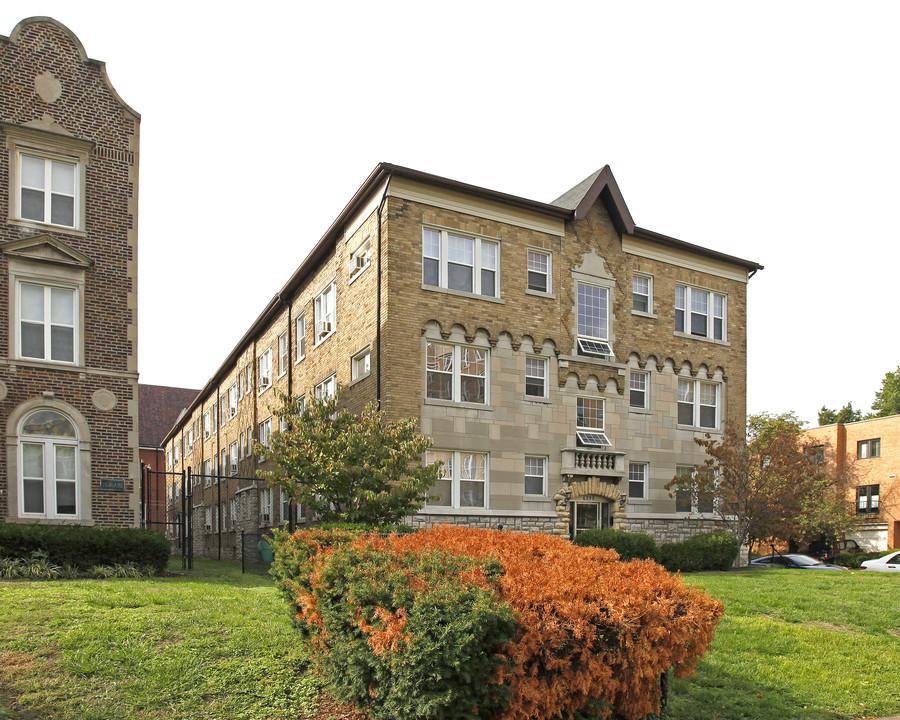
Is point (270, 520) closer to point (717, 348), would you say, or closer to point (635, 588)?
point (717, 348)

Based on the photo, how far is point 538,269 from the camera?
81.6 feet

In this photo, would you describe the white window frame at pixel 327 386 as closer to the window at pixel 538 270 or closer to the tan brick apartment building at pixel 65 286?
the window at pixel 538 270

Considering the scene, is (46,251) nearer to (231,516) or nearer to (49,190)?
(49,190)

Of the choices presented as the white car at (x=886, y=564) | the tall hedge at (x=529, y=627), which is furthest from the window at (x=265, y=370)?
the tall hedge at (x=529, y=627)

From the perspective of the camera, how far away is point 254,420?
3538 centimetres

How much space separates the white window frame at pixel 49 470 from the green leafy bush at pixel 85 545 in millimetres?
1883

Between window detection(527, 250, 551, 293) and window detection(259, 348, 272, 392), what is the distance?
13980 mm

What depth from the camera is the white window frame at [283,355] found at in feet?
105

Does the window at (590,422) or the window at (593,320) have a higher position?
the window at (593,320)

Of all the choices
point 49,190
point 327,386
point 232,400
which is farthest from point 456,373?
point 232,400

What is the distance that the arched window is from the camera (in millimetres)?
18406

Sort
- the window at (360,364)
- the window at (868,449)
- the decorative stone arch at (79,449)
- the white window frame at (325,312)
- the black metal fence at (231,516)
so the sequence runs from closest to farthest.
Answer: the decorative stone arch at (79,449)
the window at (360,364)
the black metal fence at (231,516)
the white window frame at (325,312)
the window at (868,449)

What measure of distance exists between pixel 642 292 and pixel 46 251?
1831 cm

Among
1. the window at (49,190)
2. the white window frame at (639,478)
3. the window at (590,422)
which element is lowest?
the white window frame at (639,478)
